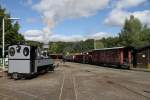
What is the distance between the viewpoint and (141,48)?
5481 cm

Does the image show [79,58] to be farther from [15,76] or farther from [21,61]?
[15,76]

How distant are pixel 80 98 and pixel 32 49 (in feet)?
45.8

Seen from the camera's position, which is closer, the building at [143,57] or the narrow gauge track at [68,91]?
the narrow gauge track at [68,91]

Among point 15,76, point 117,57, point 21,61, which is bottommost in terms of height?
point 15,76

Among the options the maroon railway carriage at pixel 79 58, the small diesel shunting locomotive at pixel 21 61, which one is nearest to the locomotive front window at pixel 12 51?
the small diesel shunting locomotive at pixel 21 61

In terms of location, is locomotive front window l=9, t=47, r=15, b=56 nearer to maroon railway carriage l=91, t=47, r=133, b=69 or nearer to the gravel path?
the gravel path

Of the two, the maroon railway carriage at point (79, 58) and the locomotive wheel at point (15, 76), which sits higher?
the maroon railway carriage at point (79, 58)

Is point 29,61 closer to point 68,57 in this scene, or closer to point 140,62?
point 140,62

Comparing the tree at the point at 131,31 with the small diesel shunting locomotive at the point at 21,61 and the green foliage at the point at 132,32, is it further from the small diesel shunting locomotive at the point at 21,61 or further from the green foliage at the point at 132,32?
the small diesel shunting locomotive at the point at 21,61

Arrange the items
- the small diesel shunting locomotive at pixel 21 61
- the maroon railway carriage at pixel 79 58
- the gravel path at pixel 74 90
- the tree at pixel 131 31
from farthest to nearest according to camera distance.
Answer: the tree at pixel 131 31 → the maroon railway carriage at pixel 79 58 → the small diesel shunting locomotive at pixel 21 61 → the gravel path at pixel 74 90

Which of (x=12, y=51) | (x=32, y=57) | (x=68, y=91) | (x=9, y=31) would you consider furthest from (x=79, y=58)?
(x=68, y=91)

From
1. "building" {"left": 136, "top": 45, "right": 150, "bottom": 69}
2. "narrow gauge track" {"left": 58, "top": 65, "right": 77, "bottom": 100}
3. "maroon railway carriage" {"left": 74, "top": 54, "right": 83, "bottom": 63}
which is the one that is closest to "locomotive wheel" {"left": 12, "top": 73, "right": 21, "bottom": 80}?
"narrow gauge track" {"left": 58, "top": 65, "right": 77, "bottom": 100}

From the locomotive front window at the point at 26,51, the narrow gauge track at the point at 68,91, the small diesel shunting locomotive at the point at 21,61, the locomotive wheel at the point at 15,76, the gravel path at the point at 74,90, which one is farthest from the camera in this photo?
the locomotive front window at the point at 26,51

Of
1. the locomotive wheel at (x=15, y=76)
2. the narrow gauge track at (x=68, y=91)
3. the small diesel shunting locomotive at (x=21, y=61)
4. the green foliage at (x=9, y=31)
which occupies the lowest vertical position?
the narrow gauge track at (x=68, y=91)
